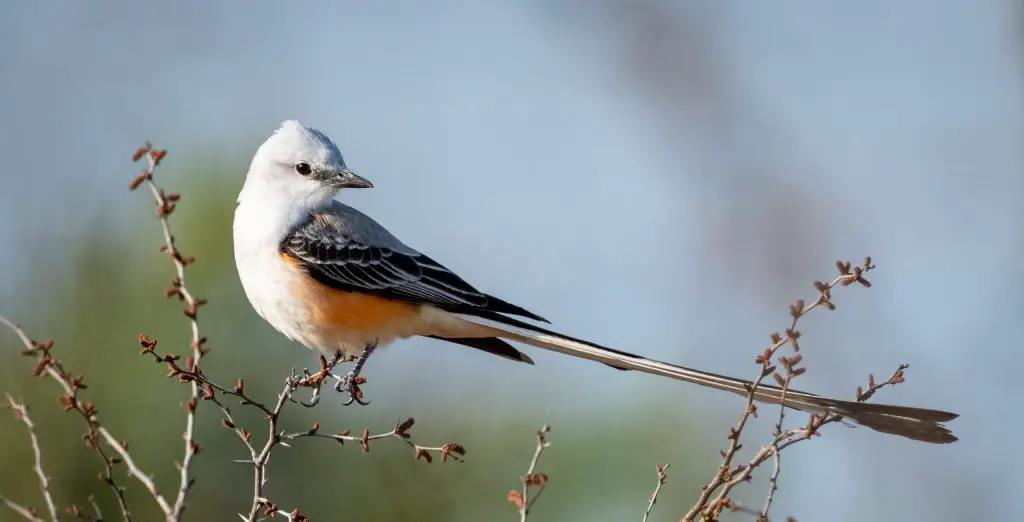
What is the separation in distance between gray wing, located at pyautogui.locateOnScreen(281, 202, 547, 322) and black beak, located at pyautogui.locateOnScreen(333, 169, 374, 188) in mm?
205

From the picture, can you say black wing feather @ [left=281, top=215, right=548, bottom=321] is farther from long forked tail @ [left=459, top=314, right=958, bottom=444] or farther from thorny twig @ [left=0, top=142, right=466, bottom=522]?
thorny twig @ [left=0, top=142, right=466, bottom=522]

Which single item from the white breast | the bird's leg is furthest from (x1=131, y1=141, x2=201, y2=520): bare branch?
the white breast

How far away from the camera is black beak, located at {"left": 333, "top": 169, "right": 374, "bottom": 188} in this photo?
4.35 meters

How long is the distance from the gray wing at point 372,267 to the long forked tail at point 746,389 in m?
0.07

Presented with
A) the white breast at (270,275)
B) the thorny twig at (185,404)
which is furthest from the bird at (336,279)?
the thorny twig at (185,404)

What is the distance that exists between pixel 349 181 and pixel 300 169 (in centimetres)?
21

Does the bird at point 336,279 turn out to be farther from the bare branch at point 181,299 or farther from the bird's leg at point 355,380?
the bare branch at point 181,299

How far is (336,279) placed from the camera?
436cm

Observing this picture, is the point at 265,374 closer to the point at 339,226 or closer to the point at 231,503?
the point at 231,503

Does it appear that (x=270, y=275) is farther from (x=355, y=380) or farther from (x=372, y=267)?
(x=355, y=380)

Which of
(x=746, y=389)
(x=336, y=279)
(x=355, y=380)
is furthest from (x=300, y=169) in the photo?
(x=746, y=389)

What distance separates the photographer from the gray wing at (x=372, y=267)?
4.34 metres

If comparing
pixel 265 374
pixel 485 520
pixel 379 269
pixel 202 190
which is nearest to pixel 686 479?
pixel 485 520

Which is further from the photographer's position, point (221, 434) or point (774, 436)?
point (221, 434)
